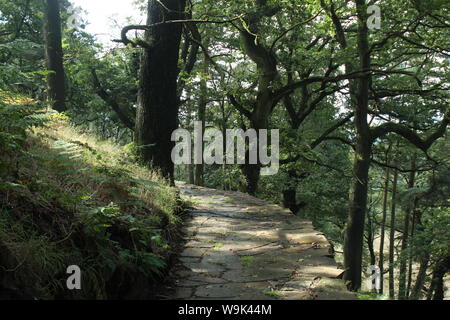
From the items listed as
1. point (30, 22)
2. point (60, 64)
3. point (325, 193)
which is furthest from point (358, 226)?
point (30, 22)

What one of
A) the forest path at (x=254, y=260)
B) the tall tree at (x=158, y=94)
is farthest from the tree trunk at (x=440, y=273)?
the tall tree at (x=158, y=94)

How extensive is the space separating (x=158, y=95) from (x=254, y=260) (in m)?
4.22

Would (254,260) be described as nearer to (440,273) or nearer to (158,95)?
(158,95)

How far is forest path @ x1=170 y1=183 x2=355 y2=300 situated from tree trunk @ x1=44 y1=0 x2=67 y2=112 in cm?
571

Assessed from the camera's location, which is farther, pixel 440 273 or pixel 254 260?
pixel 440 273

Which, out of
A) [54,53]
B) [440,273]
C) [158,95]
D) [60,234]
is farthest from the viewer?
[440,273]

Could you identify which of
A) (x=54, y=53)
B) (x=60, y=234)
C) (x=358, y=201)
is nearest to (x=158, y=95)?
(x=54, y=53)

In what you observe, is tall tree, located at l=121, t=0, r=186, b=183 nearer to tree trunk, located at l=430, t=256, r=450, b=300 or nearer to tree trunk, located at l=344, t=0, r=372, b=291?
tree trunk, located at l=344, t=0, r=372, b=291

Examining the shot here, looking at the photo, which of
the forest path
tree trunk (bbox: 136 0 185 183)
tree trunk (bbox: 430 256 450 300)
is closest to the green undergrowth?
the forest path

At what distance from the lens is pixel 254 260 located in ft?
15.2

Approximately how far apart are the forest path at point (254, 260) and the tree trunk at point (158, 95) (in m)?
1.39

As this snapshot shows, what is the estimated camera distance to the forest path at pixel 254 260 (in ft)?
11.9

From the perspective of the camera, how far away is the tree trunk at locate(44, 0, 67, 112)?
403 inches
